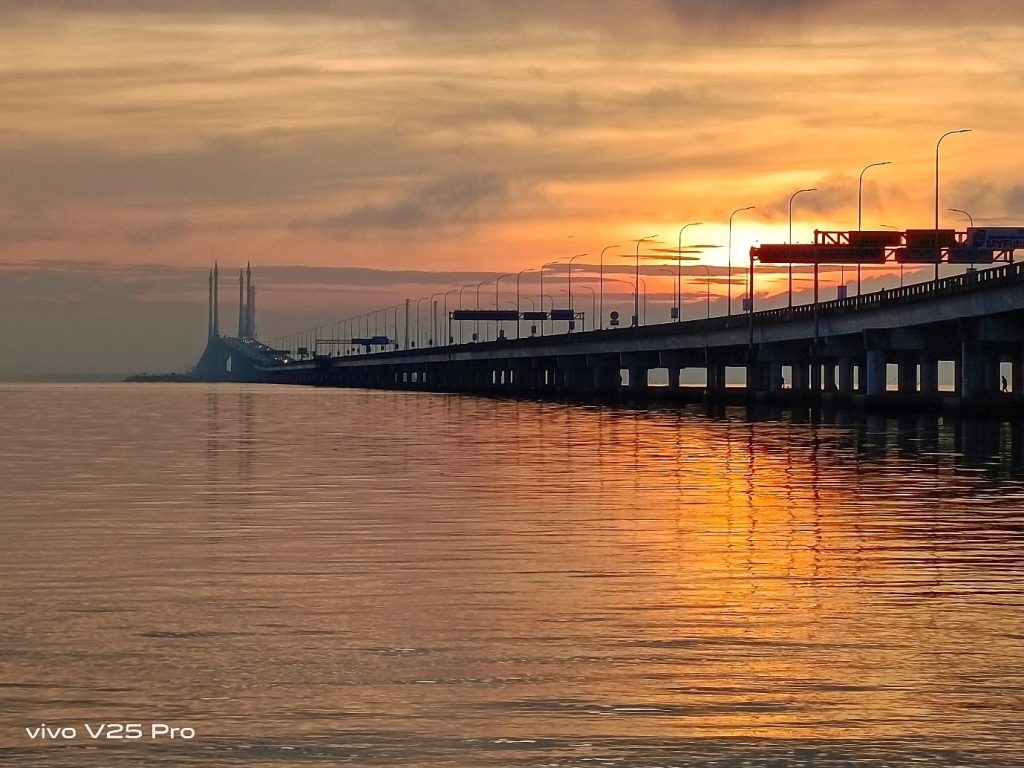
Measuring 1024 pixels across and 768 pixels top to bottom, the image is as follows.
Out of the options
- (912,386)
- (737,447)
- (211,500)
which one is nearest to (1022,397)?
(737,447)

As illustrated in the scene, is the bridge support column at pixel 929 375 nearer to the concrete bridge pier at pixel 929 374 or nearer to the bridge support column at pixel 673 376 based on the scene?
the concrete bridge pier at pixel 929 374

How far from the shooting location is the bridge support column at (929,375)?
130 m

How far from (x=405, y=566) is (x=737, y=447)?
138 ft

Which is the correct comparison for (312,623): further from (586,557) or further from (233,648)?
(586,557)

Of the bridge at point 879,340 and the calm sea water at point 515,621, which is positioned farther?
the bridge at point 879,340

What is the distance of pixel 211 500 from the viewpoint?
1485 inches

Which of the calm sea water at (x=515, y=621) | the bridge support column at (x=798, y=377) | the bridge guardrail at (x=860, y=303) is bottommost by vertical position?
the calm sea water at (x=515, y=621)

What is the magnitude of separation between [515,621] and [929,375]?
117 m

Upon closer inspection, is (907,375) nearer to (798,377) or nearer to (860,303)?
(798,377)

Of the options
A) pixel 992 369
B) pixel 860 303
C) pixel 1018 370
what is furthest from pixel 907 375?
pixel 860 303

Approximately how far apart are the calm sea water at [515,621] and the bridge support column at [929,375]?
87564 millimetres

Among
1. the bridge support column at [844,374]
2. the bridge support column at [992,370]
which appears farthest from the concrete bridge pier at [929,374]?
the bridge support column at [844,374]

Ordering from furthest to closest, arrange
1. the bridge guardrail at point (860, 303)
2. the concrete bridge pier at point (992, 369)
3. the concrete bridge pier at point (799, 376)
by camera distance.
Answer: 1. the concrete bridge pier at point (799, 376)
2. the concrete bridge pier at point (992, 369)
3. the bridge guardrail at point (860, 303)

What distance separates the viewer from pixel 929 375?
13175 cm
